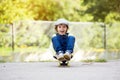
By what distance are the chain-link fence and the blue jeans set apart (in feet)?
31.2

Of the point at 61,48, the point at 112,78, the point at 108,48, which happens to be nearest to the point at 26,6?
the point at 108,48

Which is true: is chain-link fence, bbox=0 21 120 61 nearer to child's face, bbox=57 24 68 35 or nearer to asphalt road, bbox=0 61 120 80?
child's face, bbox=57 24 68 35

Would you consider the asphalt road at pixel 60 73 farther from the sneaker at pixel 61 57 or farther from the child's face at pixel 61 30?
the child's face at pixel 61 30

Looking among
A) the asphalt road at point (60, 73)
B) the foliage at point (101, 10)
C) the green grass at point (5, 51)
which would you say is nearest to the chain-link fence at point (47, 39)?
the green grass at point (5, 51)

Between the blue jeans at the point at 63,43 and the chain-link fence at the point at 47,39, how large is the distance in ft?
31.2

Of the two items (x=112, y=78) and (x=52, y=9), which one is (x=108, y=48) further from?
(x=112, y=78)

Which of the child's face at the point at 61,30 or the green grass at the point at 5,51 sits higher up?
the child's face at the point at 61,30

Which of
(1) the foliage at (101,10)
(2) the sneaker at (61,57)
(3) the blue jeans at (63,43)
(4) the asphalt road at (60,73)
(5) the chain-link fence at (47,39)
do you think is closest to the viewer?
(4) the asphalt road at (60,73)

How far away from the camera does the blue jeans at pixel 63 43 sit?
25.6 feet

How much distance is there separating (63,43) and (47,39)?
11.5 m

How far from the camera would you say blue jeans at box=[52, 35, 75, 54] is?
781 centimetres

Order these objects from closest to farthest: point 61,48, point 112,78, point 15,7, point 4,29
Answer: point 112,78, point 61,48, point 4,29, point 15,7

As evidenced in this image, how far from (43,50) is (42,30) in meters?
0.80

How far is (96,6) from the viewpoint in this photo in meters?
21.0
